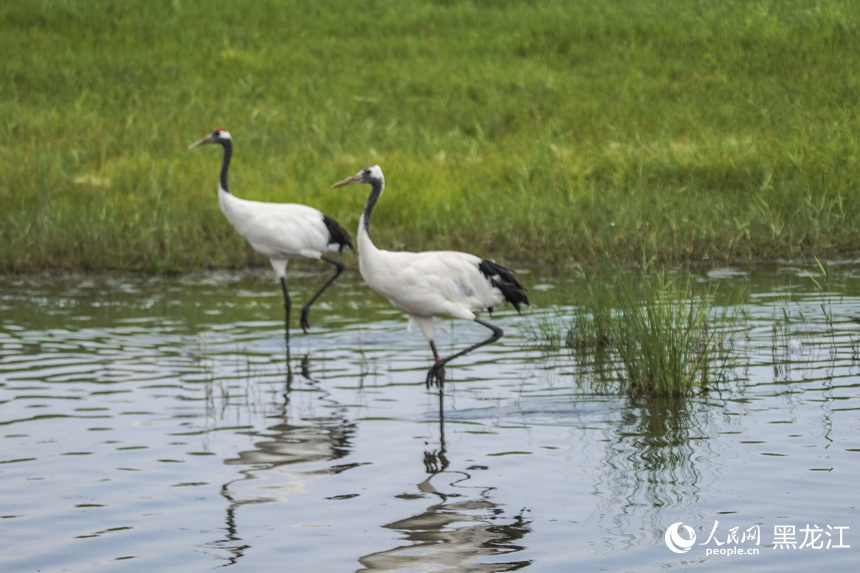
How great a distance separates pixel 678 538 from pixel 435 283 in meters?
4.03

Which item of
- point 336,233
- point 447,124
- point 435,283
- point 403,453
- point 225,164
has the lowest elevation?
point 403,453

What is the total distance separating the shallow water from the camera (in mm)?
6129

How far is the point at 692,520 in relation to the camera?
251 inches

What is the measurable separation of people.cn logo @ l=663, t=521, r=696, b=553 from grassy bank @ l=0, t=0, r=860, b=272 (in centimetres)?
663

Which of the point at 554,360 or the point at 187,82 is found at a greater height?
the point at 187,82

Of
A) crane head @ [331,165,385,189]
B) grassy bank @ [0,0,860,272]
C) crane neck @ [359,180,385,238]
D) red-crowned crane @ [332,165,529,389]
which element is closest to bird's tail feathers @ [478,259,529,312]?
red-crowned crane @ [332,165,529,389]

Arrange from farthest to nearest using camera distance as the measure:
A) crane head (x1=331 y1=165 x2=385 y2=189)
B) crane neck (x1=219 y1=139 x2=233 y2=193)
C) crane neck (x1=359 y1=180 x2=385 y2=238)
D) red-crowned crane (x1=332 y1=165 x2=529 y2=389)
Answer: crane neck (x1=219 y1=139 x2=233 y2=193) < crane head (x1=331 y1=165 x2=385 y2=189) < crane neck (x1=359 y1=180 x2=385 y2=238) < red-crowned crane (x1=332 y1=165 x2=529 y2=389)

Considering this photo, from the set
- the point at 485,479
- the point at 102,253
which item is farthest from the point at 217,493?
the point at 102,253

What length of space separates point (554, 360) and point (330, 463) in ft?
11.0

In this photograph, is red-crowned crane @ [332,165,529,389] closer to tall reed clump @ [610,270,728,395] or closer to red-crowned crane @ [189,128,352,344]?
tall reed clump @ [610,270,728,395]

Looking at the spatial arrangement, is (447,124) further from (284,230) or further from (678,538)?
(678,538)

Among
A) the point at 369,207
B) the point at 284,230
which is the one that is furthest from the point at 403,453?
the point at 284,230

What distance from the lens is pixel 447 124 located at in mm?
22781

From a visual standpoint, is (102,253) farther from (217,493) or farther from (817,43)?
(817,43)
